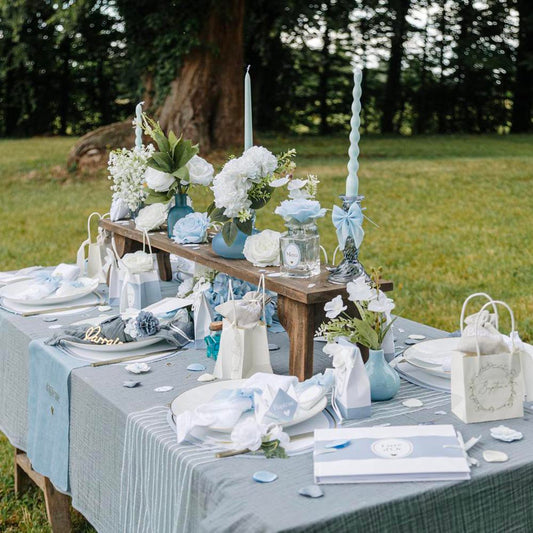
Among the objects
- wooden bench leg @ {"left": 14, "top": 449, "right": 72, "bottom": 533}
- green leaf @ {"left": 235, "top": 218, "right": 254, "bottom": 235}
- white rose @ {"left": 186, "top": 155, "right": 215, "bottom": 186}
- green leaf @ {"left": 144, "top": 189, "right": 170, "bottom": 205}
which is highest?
white rose @ {"left": 186, "top": 155, "right": 215, "bottom": 186}

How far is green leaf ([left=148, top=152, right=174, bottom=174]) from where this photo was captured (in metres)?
2.58

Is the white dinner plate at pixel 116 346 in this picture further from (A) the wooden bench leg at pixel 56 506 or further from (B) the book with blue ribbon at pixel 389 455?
(B) the book with blue ribbon at pixel 389 455

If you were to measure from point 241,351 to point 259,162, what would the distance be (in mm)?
573

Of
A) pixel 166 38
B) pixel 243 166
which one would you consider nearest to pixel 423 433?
pixel 243 166

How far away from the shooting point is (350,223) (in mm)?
2006

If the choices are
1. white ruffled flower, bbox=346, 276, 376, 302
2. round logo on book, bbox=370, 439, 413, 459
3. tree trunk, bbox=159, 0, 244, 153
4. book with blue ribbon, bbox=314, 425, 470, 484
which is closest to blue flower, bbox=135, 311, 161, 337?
white ruffled flower, bbox=346, 276, 376, 302

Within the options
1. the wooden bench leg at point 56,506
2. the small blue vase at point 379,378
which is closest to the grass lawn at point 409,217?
the wooden bench leg at point 56,506

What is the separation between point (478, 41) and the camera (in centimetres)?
1861

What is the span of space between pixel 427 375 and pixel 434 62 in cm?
1832

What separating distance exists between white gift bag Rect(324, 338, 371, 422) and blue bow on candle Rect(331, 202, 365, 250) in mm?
352

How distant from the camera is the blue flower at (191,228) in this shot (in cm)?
260

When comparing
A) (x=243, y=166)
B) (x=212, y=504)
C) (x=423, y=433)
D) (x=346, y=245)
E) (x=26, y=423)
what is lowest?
(x=26, y=423)

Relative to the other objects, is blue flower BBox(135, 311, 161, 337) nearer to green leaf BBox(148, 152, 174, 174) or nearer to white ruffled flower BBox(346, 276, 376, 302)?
green leaf BBox(148, 152, 174, 174)

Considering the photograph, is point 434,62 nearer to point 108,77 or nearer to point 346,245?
point 108,77
